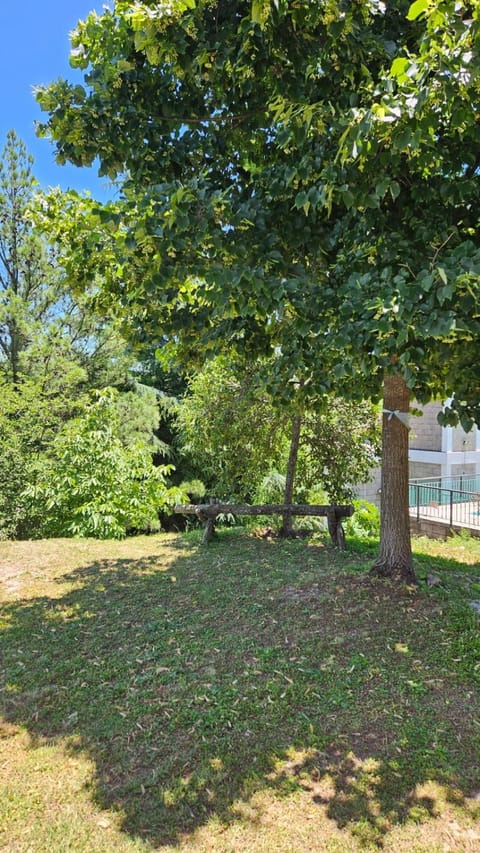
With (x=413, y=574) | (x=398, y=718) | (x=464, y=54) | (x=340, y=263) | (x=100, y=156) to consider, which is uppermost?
(x=100, y=156)

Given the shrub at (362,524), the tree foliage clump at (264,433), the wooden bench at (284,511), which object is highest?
the tree foliage clump at (264,433)

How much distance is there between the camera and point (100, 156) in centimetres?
319

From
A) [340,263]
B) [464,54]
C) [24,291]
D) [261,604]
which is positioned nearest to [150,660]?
[261,604]

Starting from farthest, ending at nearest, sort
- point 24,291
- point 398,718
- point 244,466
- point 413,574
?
point 24,291 → point 244,466 → point 413,574 → point 398,718

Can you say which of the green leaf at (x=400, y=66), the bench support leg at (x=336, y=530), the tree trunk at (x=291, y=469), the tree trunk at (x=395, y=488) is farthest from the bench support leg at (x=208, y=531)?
the green leaf at (x=400, y=66)

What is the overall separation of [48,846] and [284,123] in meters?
3.27

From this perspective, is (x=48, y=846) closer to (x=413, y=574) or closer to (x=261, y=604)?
(x=261, y=604)

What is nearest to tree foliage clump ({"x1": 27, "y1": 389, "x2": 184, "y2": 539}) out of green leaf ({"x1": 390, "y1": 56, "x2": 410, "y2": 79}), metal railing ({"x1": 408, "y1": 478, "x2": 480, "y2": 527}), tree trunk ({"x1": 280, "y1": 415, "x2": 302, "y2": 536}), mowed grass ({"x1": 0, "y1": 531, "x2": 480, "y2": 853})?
tree trunk ({"x1": 280, "y1": 415, "x2": 302, "y2": 536})

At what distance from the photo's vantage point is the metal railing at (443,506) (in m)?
10.4

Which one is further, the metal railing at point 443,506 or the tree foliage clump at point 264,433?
the metal railing at point 443,506

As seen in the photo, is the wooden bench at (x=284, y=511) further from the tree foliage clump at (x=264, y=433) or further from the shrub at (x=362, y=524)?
the shrub at (x=362, y=524)

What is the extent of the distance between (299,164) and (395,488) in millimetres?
2655

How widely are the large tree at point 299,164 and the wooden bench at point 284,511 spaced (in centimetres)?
248

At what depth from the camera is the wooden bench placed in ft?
18.9
